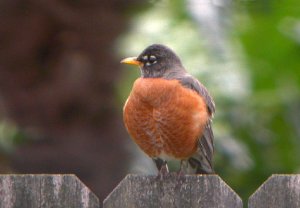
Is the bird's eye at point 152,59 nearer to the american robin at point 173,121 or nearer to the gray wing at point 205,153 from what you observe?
the american robin at point 173,121

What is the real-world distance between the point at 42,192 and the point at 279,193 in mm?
817

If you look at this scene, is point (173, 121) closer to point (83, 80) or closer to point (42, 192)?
point (42, 192)

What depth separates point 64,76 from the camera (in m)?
5.65

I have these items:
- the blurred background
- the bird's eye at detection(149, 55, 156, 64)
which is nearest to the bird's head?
the bird's eye at detection(149, 55, 156, 64)

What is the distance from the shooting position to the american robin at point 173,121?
4008mm

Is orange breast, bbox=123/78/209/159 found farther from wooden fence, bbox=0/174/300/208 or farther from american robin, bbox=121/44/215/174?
wooden fence, bbox=0/174/300/208

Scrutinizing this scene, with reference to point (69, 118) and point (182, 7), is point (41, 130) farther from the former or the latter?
point (182, 7)

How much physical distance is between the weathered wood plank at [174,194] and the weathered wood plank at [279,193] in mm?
77

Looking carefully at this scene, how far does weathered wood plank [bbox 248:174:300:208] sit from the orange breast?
1076 millimetres

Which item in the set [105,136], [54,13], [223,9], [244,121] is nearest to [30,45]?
[54,13]

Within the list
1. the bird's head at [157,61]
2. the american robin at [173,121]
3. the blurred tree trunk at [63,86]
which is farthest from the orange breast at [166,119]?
the blurred tree trunk at [63,86]

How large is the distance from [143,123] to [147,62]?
1.96ft

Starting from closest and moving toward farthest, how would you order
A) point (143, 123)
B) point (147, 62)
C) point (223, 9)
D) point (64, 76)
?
point (143, 123) → point (147, 62) → point (223, 9) → point (64, 76)

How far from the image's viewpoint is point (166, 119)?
159 inches
